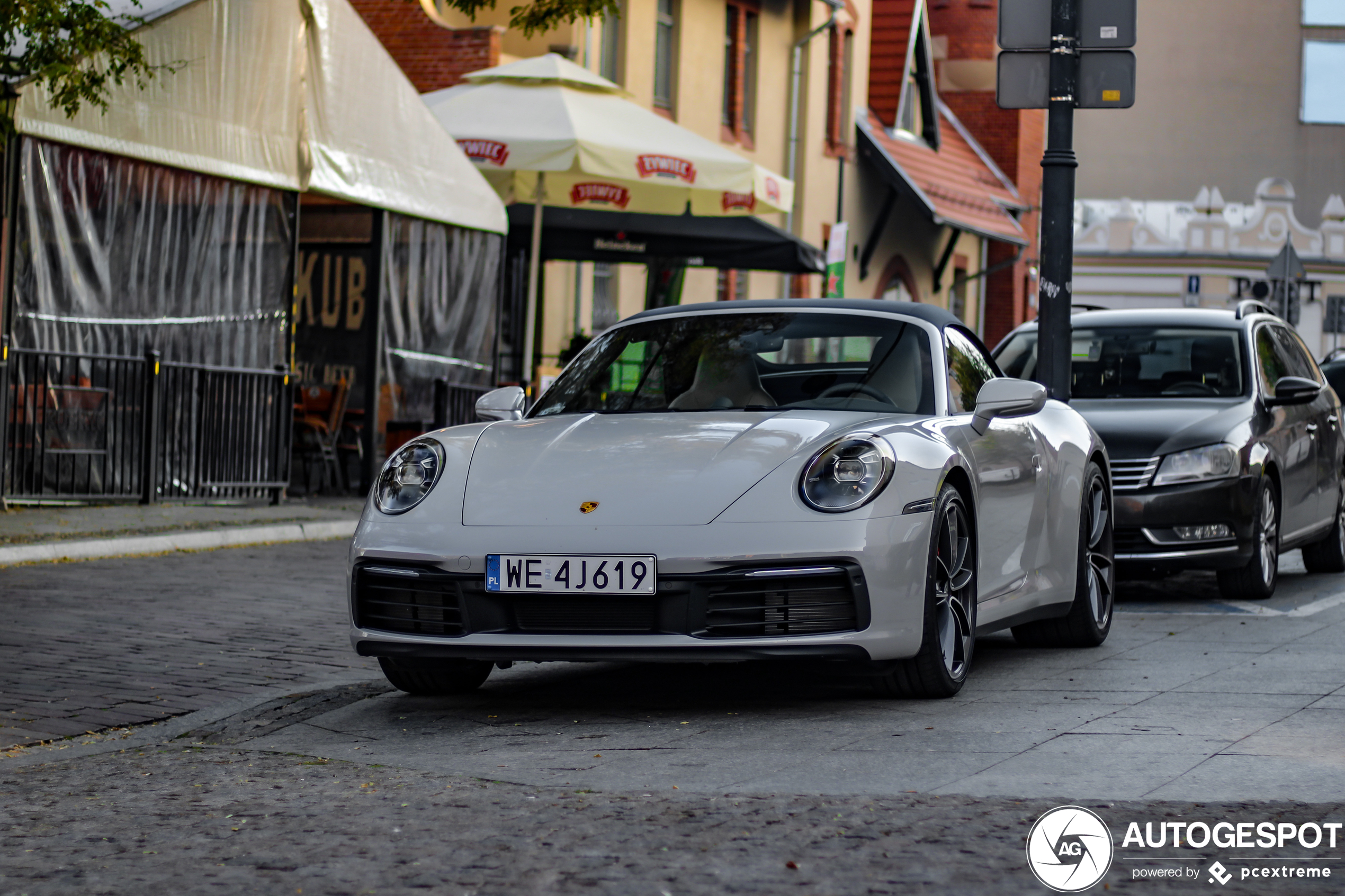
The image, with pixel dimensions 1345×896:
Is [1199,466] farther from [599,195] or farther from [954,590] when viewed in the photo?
[599,195]

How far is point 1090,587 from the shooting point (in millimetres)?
7902

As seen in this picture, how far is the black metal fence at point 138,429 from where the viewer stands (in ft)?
41.8

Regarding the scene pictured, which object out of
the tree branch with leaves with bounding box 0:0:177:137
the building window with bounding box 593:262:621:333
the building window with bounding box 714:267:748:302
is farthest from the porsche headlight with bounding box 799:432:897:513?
the building window with bounding box 714:267:748:302

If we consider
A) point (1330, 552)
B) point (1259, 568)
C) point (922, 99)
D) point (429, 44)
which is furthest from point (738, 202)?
point (922, 99)

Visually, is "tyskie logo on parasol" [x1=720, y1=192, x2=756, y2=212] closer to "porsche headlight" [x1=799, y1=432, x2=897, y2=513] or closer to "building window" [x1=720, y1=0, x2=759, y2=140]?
"building window" [x1=720, y1=0, x2=759, y2=140]

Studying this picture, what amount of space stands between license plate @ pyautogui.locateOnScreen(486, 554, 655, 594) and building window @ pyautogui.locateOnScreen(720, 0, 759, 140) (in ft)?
73.2

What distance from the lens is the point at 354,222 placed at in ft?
56.1

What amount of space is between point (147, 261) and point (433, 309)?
3.73m

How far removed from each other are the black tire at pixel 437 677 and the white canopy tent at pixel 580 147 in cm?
1020

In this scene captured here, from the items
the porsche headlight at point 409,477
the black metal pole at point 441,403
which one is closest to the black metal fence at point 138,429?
the black metal pole at point 441,403

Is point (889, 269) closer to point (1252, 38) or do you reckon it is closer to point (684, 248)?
point (684, 248)

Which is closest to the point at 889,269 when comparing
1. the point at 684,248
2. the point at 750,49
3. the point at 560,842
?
the point at 750,49

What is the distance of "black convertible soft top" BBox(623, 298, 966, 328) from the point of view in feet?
23.7

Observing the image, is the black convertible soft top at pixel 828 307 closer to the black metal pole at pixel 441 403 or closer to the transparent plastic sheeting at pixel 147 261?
the transparent plastic sheeting at pixel 147 261
